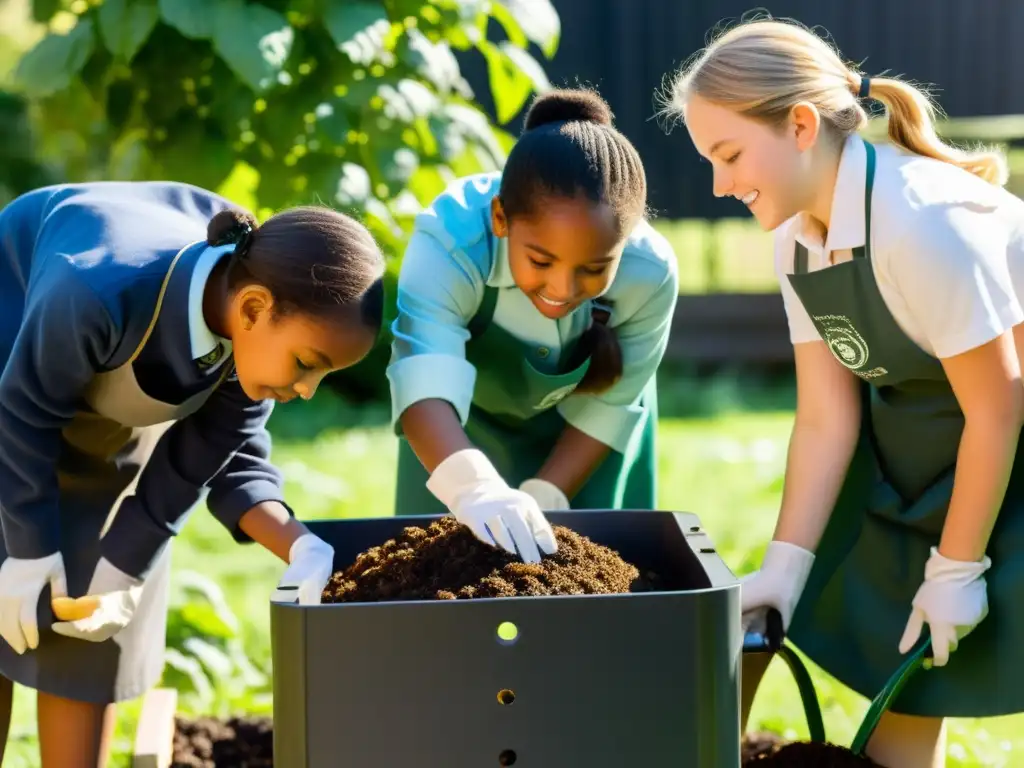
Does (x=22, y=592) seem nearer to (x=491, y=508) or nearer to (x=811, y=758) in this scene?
(x=491, y=508)

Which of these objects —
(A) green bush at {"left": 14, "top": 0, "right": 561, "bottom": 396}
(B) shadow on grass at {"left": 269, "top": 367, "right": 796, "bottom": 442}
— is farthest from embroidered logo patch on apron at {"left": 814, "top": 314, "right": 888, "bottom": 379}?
(B) shadow on grass at {"left": 269, "top": 367, "right": 796, "bottom": 442}

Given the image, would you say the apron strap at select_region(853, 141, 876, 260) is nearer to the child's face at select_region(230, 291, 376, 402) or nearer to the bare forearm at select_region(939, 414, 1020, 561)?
the bare forearm at select_region(939, 414, 1020, 561)

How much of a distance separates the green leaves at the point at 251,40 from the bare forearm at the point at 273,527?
1089mm

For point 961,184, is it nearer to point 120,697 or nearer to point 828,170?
point 828,170

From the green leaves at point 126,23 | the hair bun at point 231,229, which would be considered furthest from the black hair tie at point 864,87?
the green leaves at point 126,23

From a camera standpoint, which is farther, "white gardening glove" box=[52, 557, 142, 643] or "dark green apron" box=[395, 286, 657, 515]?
"dark green apron" box=[395, 286, 657, 515]

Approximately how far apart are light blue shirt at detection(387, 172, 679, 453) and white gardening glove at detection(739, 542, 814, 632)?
13.1 inches

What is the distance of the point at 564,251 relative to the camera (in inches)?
70.6

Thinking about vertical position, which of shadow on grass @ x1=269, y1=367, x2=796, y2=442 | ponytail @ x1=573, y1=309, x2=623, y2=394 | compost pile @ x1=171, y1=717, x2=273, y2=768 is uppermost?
ponytail @ x1=573, y1=309, x2=623, y2=394

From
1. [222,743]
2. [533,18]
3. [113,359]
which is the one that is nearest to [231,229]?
[113,359]

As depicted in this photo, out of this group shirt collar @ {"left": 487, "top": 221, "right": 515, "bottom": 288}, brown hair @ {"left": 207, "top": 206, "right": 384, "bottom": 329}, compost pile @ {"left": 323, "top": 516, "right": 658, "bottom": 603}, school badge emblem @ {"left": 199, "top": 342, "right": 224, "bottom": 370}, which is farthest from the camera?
shirt collar @ {"left": 487, "top": 221, "right": 515, "bottom": 288}

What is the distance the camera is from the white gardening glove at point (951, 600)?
185cm

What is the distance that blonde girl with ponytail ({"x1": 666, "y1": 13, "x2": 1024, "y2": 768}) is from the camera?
178cm

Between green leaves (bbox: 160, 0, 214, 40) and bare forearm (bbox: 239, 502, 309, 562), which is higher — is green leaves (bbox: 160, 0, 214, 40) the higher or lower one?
the higher one
